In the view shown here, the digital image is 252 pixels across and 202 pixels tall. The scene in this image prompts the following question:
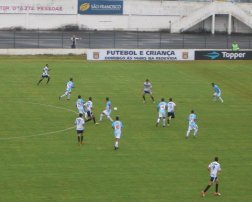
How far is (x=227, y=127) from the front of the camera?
49656mm

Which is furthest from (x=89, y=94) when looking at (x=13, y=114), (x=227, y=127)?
(x=227, y=127)

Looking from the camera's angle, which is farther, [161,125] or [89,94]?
[89,94]

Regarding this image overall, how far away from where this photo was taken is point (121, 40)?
306ft

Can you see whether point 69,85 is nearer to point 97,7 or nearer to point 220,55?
point 220,55

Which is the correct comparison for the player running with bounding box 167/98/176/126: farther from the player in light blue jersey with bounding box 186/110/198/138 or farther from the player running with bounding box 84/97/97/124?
the player running with bounding box 84/97/97/124

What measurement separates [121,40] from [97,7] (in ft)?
34.0

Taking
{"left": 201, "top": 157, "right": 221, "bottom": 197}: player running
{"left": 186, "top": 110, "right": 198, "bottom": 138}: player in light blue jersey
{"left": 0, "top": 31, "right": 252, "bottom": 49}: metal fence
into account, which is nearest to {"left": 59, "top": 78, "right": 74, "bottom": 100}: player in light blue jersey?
{"left": 186, "top": 110, "right": 198, "bottom": 138}: player in light blue jersey

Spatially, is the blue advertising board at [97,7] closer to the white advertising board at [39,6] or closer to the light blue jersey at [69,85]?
the white advertising board at [39,6]

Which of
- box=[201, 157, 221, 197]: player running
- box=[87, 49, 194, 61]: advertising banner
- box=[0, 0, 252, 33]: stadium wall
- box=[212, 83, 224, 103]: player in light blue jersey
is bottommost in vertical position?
box=[201, 157, 221, 197]: player running

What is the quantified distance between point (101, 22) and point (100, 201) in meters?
70.0

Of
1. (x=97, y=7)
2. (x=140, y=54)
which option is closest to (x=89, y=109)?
(x=140, y=54)

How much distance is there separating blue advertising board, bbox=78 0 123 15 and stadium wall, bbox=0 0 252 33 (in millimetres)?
500

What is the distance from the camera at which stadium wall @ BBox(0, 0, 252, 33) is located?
100062mm

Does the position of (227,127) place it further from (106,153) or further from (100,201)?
(100,201)
